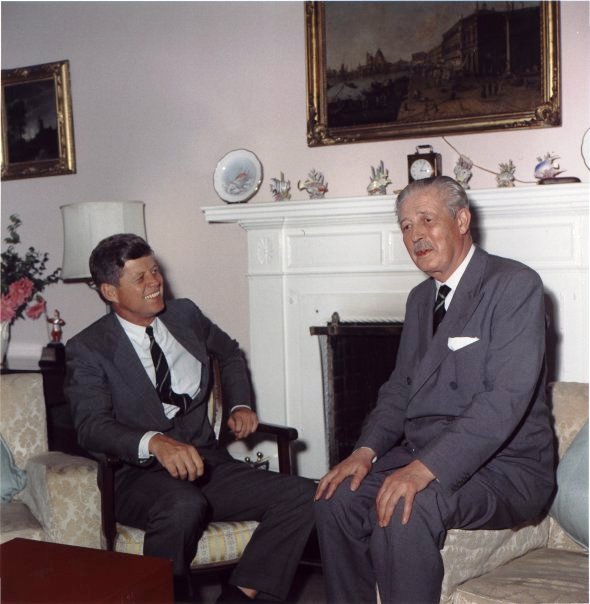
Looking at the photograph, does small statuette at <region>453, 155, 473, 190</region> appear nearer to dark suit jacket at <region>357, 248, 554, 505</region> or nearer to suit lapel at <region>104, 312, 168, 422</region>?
dark suit jacket at <region>357, 248, 554, 505</region>

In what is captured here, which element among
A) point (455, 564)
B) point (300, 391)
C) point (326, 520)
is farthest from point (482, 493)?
point (300, 391)

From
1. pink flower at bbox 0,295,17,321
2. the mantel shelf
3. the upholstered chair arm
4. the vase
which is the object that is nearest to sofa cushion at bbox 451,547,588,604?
the upholstered chair arm

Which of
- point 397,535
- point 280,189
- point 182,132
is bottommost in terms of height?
point 397,535

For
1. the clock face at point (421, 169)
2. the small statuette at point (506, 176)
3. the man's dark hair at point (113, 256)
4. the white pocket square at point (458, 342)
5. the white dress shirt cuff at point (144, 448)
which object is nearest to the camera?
the white pocket square at point (458, 342)

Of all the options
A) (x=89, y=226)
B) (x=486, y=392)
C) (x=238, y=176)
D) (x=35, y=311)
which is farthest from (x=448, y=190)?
(x=35, y=311)

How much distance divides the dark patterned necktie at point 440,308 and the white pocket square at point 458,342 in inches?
7.3

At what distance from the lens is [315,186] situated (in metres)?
3.82

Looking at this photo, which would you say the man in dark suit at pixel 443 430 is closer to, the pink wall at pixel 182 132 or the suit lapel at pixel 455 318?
the suit lapel at pixel 455 318

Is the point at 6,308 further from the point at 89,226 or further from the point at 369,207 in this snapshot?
the point at 369,207

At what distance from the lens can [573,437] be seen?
2486 mm

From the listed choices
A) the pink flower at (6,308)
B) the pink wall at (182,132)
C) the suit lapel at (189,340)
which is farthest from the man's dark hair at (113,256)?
the pink flower at (6,308)

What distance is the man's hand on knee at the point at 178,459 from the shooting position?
2.54 meters

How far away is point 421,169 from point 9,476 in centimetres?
218

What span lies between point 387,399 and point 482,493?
0.57 metres
